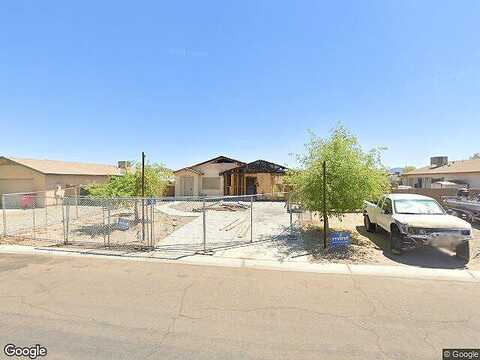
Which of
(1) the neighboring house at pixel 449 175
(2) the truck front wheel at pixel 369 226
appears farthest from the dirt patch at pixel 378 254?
(1) the neighboring house at pixel 449 175

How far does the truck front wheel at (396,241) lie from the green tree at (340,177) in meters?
1.52

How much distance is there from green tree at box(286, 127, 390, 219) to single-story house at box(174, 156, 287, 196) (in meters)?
15.4

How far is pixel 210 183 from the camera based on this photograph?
1103 inches

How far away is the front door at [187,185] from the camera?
92.9ft

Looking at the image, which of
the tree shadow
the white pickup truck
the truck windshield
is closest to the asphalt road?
the tree shadow

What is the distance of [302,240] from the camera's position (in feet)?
33.6

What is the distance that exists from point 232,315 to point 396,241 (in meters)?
5.94

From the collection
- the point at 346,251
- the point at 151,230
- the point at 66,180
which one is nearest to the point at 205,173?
the point at 66,180

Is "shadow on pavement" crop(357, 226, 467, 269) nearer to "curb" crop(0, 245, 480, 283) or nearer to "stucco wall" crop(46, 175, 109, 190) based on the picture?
"curb" crop(0, 245, 480, 283)

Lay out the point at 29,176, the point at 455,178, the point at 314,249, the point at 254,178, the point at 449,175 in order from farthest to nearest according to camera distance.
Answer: the point at 449,175 < the point at 254,178 < the point at 455,178 < the point at 29,176 < the point at 314,249

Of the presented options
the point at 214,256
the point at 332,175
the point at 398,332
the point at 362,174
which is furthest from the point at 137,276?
the point at 362,174

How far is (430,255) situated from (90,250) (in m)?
10.2

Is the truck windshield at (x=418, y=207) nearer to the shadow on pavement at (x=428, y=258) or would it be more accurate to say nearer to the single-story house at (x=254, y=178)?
the shadow on pavement at (x=428, y=258)

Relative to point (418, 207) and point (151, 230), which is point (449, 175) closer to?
point (418, 207)
